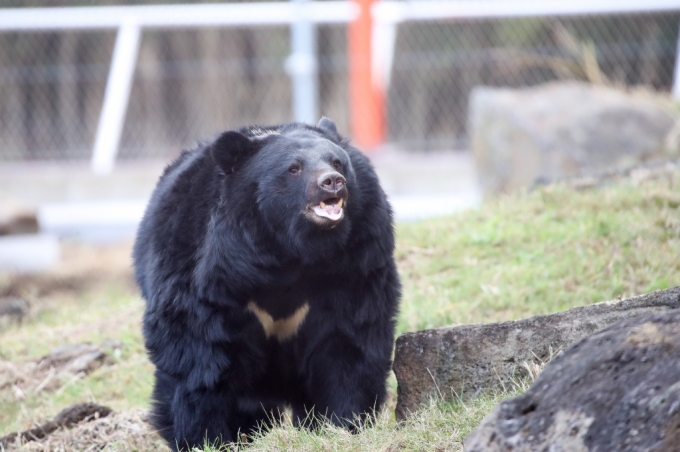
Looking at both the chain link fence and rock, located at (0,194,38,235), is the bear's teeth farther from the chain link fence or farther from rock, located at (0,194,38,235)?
the chain link fence

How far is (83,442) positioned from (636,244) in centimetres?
335

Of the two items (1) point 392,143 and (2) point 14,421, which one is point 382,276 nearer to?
(2) point 14,421

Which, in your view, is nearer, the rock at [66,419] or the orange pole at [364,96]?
the rock at [66,419]

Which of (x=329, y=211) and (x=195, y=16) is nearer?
(x=329, y=211)

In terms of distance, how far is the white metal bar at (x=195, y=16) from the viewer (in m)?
8.44

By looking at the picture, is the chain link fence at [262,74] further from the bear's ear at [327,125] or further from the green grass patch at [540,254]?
the bear's ear at [327,125]

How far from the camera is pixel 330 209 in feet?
11.6

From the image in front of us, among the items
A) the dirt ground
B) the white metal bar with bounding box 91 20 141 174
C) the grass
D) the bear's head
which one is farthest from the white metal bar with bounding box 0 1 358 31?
the bear's head

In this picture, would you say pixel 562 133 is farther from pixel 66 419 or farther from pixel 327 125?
pixel 66 419

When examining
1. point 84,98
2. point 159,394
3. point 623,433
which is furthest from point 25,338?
point 84,98

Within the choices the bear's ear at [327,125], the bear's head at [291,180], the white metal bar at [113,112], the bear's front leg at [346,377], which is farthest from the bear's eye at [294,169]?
the white metal bar at [113,112]

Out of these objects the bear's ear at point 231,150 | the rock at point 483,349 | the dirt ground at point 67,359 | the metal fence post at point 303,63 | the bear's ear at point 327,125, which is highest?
the metal fence post at point 303,63

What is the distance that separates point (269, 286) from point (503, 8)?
568 centimetres

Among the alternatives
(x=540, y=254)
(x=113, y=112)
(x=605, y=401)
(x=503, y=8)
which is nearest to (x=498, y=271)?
(x=540, y=254)
